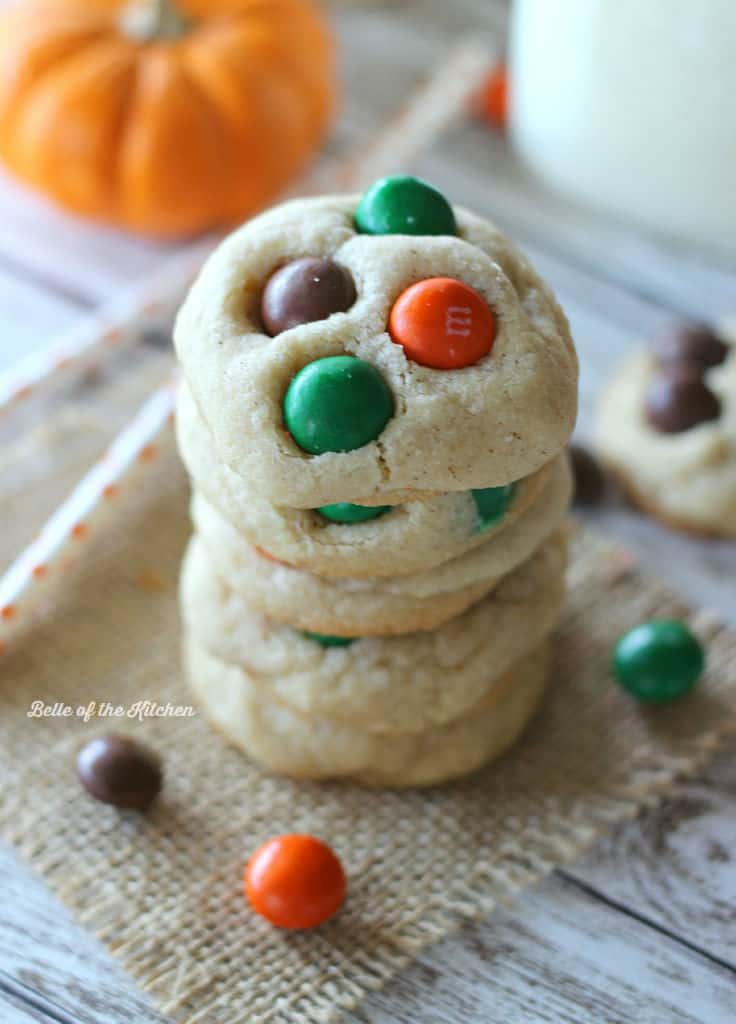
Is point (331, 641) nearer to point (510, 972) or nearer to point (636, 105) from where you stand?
point (510, 972)

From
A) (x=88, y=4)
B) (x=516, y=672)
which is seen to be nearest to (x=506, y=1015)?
(x=516, y=672)

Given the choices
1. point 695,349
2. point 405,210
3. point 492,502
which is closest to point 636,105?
point 695,349

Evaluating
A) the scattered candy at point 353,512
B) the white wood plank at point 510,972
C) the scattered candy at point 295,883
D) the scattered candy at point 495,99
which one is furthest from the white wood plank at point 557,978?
the scattered candy at point 495,99

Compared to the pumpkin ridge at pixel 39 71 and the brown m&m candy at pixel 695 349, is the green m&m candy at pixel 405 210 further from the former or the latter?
the pumpkin ridge at pixel 39 71

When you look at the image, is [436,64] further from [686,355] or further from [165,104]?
[686,355]

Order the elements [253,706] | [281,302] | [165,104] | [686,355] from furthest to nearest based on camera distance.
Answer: [165,104] < [686,355] < [253,706] < [281,302]

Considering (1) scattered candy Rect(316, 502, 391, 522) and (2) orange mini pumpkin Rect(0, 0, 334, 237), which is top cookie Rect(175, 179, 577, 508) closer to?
(1) scattered candy Rect(316, 502, 391, 522)
